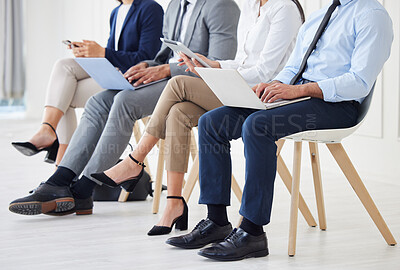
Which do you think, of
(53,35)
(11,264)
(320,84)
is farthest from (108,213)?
(53,35)

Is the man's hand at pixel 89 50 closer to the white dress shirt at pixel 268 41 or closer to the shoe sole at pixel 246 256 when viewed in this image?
the white dress shirt at pixel 268 41

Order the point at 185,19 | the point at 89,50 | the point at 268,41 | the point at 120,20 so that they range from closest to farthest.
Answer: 1. the point at 268,41
2. the point at 185,19
3. the point at 89,50
4. the point at 120,20

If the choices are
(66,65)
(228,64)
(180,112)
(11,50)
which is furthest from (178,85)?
(11,50)

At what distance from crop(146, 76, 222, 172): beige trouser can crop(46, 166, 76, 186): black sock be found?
514 millimetres

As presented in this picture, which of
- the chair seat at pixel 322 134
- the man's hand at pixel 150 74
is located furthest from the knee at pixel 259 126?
the man's hand at pixel 150 74

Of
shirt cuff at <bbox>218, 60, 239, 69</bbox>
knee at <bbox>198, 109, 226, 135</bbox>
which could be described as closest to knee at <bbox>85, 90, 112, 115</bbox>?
shirt cuff at <bbox>218, 60, 239, 69</bbox>

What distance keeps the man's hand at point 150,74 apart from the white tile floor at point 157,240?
1.92 ft

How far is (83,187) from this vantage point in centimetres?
258

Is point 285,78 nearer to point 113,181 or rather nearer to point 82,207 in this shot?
point 113,181

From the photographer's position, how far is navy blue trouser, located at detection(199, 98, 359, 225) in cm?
190

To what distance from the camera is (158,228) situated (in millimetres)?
2287

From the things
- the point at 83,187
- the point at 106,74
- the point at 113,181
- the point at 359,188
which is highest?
the point at 106,74

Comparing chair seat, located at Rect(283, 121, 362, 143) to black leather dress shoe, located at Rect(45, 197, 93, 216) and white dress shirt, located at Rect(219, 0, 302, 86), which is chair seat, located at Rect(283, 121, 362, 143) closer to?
white dress shirt, located at Rect(219, 0, 302, 86)

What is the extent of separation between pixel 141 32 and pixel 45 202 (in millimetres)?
1022
